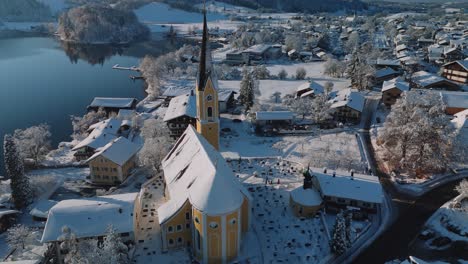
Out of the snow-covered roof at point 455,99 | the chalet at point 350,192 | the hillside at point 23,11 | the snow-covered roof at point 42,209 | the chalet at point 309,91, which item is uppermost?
the hillside at point 23,11

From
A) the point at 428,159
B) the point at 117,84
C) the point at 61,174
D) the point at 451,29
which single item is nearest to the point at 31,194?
the point at 61,174

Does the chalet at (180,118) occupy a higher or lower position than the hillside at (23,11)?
lower

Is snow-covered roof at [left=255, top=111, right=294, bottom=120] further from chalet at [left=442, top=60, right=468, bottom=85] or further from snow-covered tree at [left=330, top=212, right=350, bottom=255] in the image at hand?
chalet at [left=442, top=60, right=468, bottom=85]

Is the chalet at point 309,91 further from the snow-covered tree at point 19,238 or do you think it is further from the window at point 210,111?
the snow-covered tree at point 19,238

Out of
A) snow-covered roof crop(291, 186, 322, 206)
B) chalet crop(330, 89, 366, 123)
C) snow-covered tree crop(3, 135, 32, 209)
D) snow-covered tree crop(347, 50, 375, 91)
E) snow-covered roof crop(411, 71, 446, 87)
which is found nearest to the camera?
snow-covered roof crop(291, 186, 322, 206)

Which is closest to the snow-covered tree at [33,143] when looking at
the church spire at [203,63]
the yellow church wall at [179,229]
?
the church spire at [203,63]

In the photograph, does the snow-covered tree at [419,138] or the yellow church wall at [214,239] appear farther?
Result: the snow-covered tree at [419,138]

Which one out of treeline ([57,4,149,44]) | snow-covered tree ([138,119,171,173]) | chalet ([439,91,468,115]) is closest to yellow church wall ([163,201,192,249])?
snow-covered tree ([138,119,171,173])
